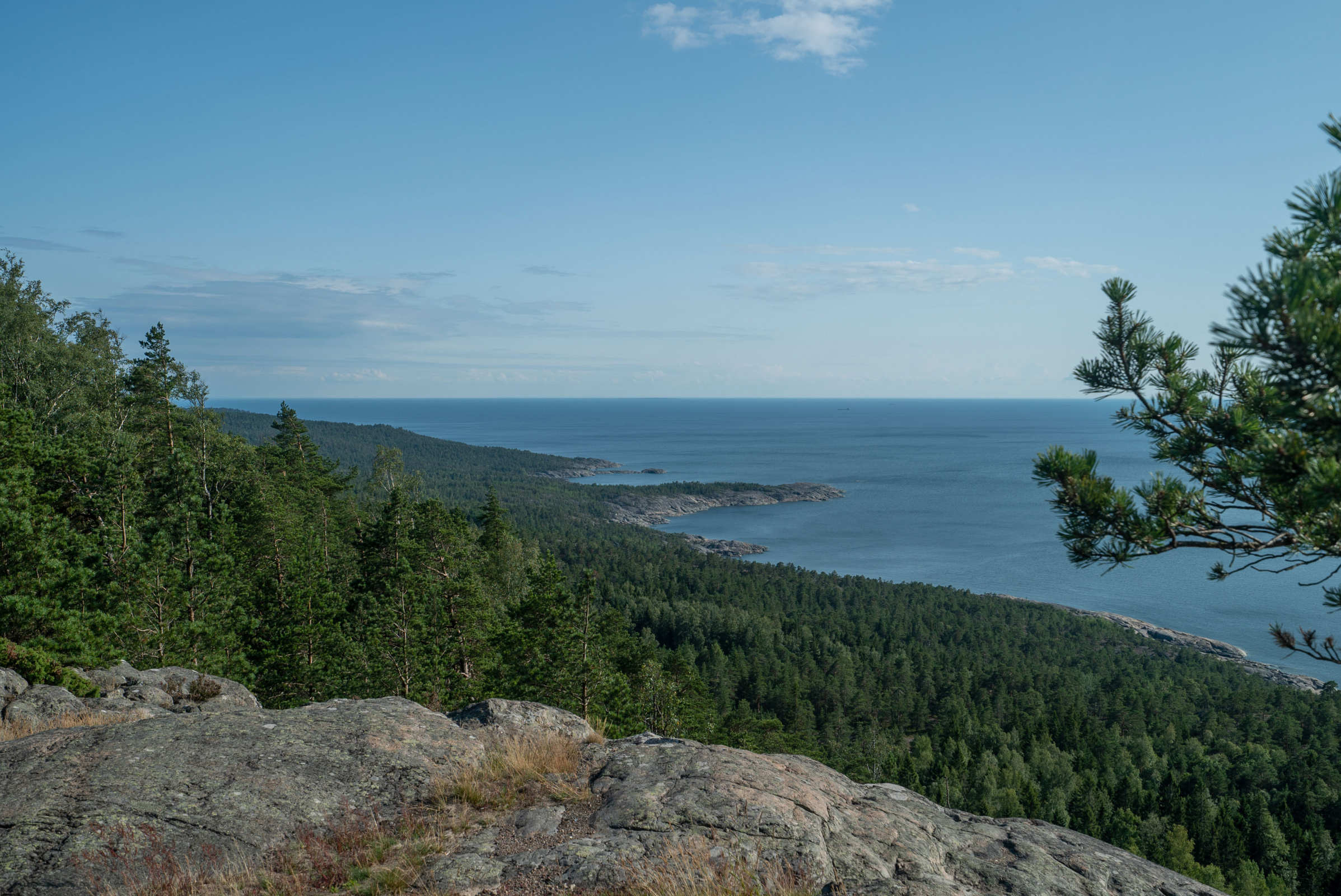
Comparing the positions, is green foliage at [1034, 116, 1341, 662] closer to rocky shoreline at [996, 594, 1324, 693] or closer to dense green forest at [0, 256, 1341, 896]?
dense green forest at [0, 256, 1341, 896]

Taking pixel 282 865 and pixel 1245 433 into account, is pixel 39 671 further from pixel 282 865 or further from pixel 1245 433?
pixel 1245 433

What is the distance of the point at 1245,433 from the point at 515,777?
9.34 metres

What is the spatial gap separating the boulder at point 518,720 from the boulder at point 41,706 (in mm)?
7458

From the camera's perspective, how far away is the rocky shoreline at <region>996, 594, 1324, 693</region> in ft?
286

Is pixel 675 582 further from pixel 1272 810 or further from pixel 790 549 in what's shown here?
pixel 1272 810

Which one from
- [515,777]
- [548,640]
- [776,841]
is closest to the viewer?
[776,841]

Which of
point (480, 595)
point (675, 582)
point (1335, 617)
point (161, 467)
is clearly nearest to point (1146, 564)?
point (1335, 617)

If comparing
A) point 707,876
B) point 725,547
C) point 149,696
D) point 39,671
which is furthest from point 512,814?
point 725,547

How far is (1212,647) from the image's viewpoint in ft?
308

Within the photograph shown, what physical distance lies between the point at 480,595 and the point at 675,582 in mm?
87576

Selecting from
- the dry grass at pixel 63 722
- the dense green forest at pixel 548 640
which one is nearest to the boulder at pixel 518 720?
the dry grass at pixel 63 722

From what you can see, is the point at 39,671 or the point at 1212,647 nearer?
the point at 39,671

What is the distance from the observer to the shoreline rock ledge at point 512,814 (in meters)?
6.69

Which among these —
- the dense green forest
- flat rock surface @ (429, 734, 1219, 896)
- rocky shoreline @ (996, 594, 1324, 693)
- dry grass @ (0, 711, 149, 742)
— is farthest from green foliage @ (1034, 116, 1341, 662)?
rocky shoreline @ (996, 594, 1324, 693)
